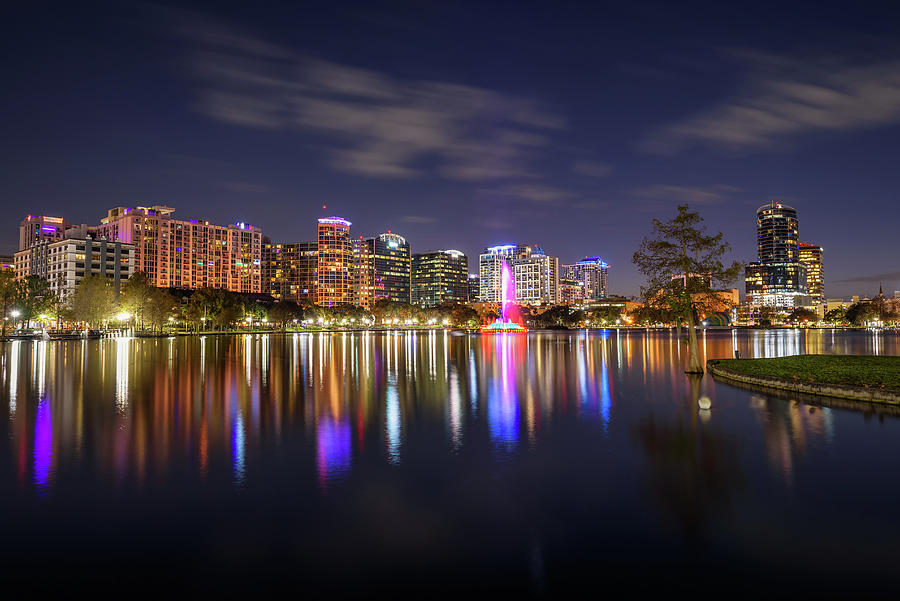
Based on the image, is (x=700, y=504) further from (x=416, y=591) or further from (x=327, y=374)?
(x=327, y=374)

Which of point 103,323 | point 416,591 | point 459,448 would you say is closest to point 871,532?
point 416,591

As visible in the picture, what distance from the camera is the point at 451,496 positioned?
12305 millimetres

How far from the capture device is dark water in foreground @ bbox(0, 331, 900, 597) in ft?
28.6

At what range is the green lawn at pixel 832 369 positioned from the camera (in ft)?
85.3

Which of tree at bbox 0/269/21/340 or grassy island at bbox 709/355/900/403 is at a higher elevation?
tree at bbox 0/269/21/340

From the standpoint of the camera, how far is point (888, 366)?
1192 inches

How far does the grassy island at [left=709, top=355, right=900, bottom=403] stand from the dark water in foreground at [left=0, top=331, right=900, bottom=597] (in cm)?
165

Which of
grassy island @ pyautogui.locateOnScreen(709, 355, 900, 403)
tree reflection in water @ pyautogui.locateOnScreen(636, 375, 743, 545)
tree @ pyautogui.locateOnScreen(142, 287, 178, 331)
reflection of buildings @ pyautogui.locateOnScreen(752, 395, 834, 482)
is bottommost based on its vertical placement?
reflection of buildings @ pyautogui.locateOnScreen(752, 395, 834, 482)

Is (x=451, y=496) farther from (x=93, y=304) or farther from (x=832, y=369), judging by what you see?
(x=93, y=304)

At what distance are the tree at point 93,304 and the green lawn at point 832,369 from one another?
13277cm

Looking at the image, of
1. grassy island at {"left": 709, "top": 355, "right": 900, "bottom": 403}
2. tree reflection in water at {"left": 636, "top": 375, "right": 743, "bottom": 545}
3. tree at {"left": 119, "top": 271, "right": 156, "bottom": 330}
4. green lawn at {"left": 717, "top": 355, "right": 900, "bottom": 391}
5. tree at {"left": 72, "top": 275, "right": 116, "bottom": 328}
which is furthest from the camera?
tree at {"left": 119, "top": 271, "right": 156, "bottom": 330}

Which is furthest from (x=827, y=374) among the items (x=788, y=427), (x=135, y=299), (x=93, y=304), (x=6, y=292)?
(x=135, y=299)

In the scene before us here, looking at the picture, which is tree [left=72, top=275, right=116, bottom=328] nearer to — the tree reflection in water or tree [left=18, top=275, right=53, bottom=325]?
tree [left=18, top=275, right=53, bottom=325]

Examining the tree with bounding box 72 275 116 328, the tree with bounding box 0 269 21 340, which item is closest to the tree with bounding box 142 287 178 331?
the tree with bounding box 72 275 116 328
